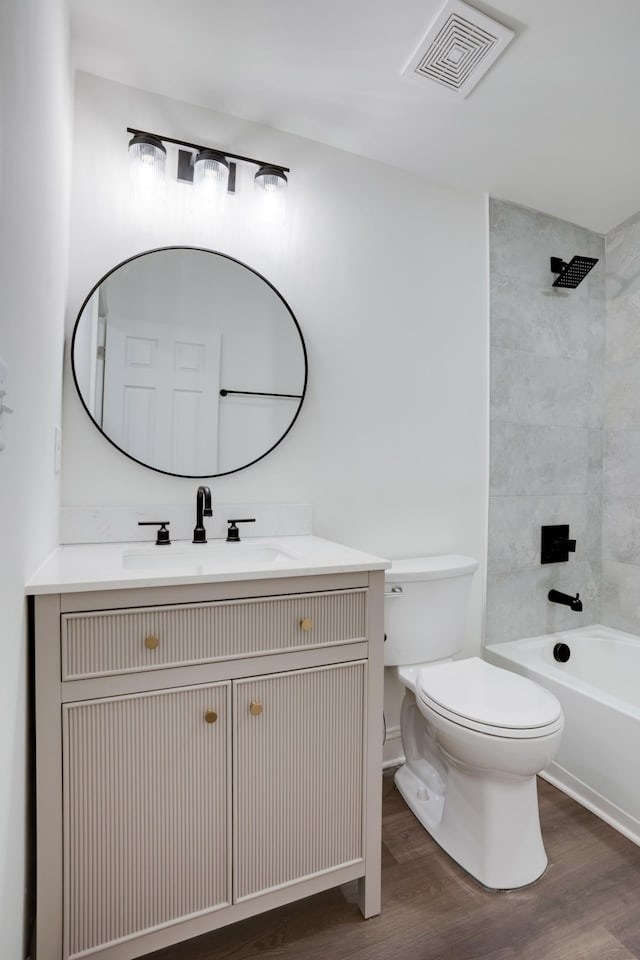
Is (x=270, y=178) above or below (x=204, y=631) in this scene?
above

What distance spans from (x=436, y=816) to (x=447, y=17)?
94.1 inches

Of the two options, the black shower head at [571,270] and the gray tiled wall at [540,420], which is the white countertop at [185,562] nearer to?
the gray tiled wall at [540,420]

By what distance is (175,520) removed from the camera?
164cm

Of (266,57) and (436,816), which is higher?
(266,57)

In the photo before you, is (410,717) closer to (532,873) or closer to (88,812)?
(532,873)

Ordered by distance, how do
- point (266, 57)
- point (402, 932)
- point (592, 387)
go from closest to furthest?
point (402, 932) < point (266, 57) < point (592, 387)

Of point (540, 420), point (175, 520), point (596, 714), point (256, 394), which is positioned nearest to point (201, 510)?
point (175, 520)

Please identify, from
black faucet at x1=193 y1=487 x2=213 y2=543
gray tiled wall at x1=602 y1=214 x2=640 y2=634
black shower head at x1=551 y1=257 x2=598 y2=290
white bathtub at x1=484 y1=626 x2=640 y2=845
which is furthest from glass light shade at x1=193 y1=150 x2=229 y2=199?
white bathtub at x1=484 y1=626 x2=640 y2=845

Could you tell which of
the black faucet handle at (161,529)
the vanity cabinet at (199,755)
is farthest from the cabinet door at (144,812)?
the black faucet handle at (161,529)

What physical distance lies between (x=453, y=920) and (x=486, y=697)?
0.55 meters

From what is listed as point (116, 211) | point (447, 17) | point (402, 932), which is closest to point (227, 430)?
point (116, 211)

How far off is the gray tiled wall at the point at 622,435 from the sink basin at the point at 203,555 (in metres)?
1.79

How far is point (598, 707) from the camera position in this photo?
173 centimetres

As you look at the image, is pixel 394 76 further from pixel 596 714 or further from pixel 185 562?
pixel 596 714
